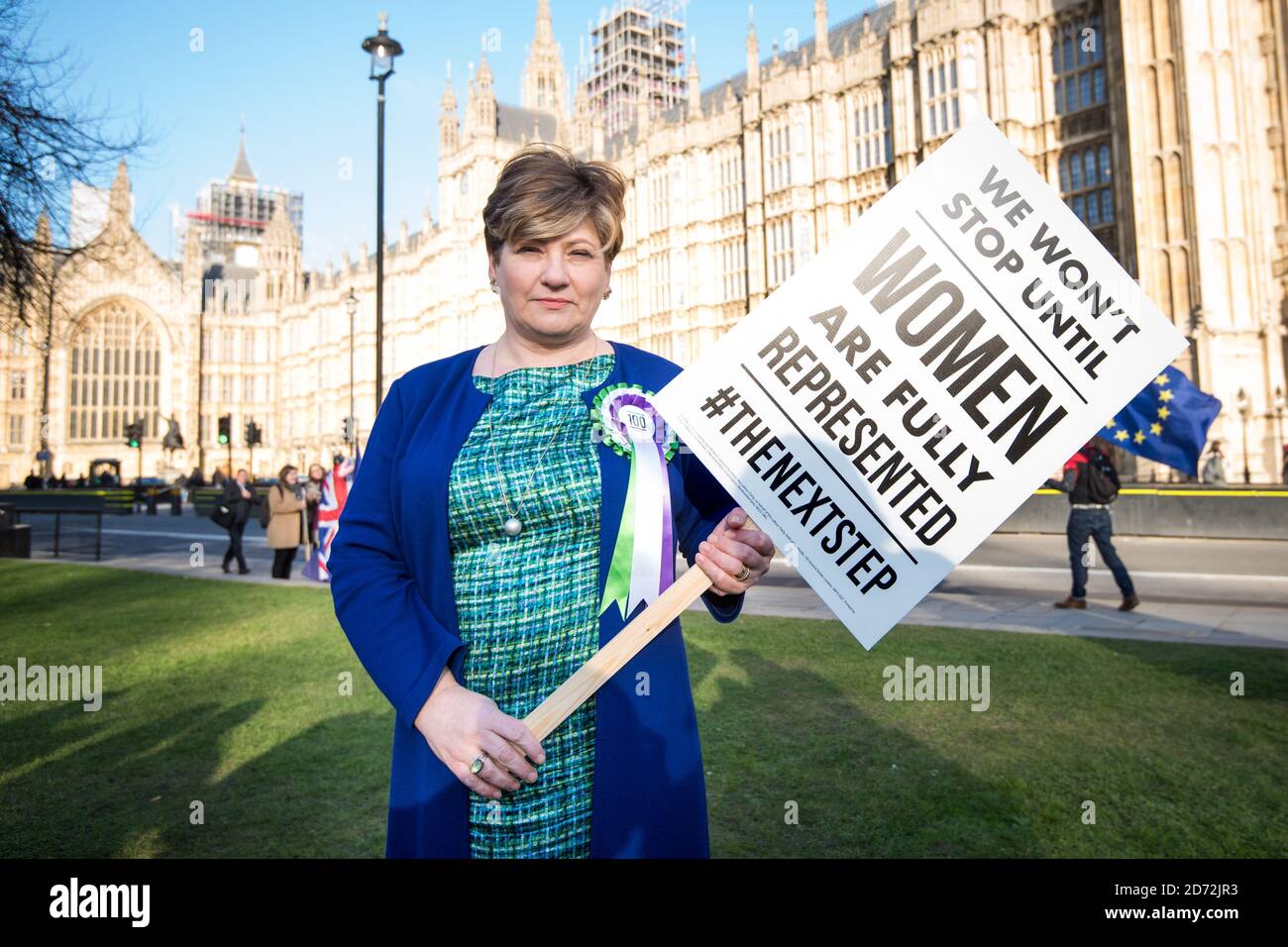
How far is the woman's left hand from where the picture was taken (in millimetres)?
1422

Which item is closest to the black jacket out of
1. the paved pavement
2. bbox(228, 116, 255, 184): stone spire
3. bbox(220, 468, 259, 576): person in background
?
bbox(220, 468, 259, 576): person in background

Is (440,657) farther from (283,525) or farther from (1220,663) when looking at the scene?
(283,525)

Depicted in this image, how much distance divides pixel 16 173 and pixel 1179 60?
27.6m

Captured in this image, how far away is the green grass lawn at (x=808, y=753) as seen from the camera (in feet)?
10.9

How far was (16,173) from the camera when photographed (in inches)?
363

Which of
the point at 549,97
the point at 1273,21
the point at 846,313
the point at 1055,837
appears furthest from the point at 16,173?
the point at 549,97

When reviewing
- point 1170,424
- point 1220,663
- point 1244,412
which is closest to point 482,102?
point 1244,412

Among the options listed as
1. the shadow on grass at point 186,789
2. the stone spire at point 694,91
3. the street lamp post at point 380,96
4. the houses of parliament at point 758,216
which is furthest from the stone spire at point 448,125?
the shadow on grass at point 186,789

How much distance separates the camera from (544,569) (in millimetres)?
1556

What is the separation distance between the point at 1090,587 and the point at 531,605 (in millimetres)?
10146

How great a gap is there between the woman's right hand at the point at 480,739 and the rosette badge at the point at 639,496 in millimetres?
324

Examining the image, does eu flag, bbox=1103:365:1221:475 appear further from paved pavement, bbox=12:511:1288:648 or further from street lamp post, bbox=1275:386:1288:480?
street lamp post, bbox=1275:386:1288:480

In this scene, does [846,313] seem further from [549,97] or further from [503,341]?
[549,97]

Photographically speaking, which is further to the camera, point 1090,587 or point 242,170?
point 242,170
